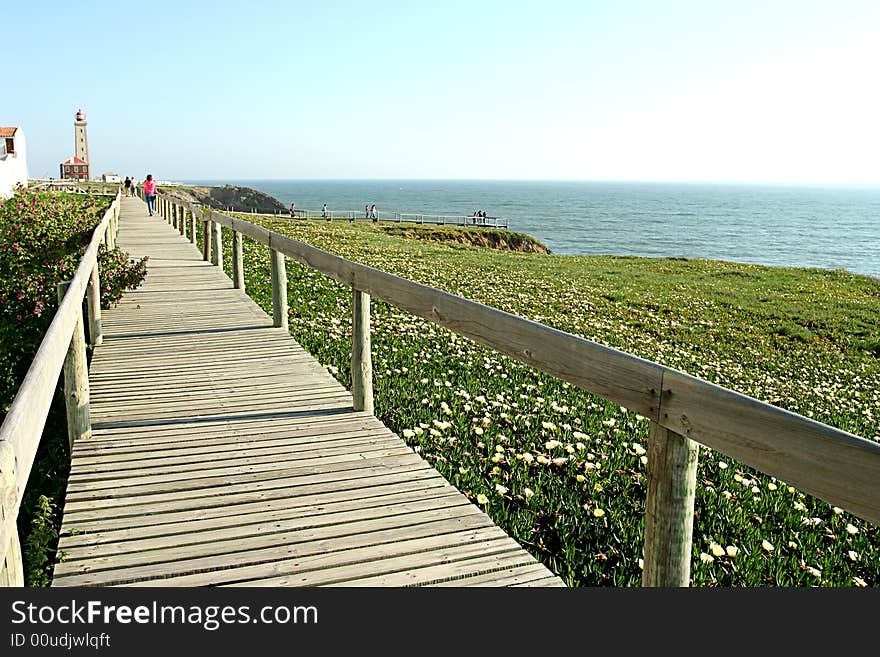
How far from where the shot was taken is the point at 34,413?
260cm

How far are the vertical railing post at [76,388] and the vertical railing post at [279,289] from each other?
398 cm

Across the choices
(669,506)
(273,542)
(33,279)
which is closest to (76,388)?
(273,542)

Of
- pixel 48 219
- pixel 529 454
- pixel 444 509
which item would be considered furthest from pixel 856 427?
pixel 48 219

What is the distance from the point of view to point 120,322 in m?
9.62

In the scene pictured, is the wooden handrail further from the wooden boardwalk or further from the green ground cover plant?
the green ground cover plant

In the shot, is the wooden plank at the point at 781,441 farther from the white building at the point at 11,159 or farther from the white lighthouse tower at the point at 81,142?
the white lighthouse tower at the point at 81,142

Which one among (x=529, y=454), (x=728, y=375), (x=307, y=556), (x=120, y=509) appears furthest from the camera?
(x=728, y=375)

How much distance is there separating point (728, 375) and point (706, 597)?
8.28 m

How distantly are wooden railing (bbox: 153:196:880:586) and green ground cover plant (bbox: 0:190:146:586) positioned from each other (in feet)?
8.26

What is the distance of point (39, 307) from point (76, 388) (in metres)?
4.84

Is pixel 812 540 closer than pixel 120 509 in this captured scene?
No

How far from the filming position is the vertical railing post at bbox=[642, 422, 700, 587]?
111 inches

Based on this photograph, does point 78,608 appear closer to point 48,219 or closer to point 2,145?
point 48,219

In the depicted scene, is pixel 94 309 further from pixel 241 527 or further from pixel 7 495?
pixel 7 495
